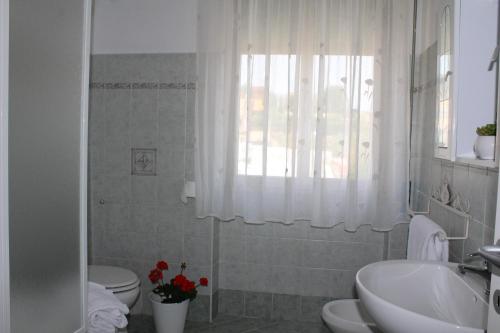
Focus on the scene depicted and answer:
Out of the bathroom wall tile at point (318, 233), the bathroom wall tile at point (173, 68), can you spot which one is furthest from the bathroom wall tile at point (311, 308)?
the bathroom wall tile at point (173, 68)

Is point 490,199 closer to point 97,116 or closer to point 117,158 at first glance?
point 117,158

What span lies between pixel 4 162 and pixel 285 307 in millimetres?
2424

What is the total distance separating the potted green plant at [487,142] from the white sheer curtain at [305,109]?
1.05 m

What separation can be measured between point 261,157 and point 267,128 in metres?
0.19

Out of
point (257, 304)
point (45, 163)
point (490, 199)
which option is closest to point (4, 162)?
point (45, 163)

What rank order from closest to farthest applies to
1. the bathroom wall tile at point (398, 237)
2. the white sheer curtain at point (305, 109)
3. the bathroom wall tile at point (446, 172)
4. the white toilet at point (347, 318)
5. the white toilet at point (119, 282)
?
the bathroom wall tile at point (446, 172) → the white toilet at point (347, 318) → the white toilet at point (119, 282) → the white sheer curtain at point (305, 109) → the bathroom wall tile at point (398, 237)

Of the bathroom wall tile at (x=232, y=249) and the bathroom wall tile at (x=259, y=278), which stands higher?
the bathroom wall tile at (x=232, y=249)

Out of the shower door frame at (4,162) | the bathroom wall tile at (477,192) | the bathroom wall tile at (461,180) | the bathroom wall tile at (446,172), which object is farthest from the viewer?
the bathroom wall tile at (446,172)

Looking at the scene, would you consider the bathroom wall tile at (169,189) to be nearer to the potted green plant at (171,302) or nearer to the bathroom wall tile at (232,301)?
the potted green plant at (171,302)

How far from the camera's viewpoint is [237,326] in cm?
300

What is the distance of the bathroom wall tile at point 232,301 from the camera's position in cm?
315

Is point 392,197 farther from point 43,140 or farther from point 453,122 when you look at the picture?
point 43,140

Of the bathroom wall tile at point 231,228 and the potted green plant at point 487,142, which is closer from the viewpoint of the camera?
the potted green plant at point 487,142

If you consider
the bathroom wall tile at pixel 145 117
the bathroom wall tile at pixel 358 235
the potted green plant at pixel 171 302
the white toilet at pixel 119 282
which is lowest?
the potted green plant at pixel 171 302
